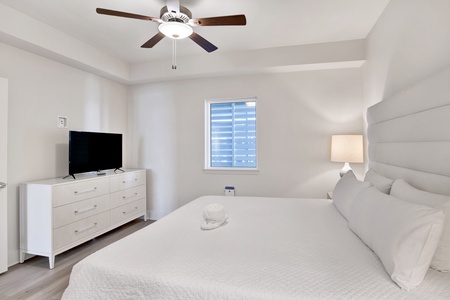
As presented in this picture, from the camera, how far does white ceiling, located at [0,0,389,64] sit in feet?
7.27

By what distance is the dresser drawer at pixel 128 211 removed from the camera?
3.28 m

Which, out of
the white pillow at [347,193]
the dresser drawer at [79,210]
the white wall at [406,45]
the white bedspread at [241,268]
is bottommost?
the dresser drawer at [79,210]

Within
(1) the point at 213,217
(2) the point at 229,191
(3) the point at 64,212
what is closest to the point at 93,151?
(3) the point at 64,212

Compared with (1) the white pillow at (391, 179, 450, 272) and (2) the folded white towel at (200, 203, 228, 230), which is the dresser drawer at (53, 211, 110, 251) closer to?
(2) the folded white towel at (200, 203, 228, 230)

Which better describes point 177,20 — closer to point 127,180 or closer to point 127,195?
point 127,180

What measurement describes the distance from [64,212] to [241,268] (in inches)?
92.1

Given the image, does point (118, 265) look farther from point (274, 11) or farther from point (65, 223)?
point (274, 11)

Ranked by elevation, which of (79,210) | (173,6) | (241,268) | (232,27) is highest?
(232,27)

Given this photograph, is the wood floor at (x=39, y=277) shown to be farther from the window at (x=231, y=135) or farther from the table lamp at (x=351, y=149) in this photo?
the table lamp at (x=351, y=149)

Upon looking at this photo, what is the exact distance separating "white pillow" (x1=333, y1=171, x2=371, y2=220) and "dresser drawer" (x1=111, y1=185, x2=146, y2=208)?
9.35ft

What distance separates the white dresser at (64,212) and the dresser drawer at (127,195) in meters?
0.01

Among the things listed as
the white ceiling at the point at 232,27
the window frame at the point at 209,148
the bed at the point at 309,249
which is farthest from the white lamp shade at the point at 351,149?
the white ceiling at the point at 232,27

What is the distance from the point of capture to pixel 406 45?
1.87m

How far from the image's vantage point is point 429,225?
97 cm
